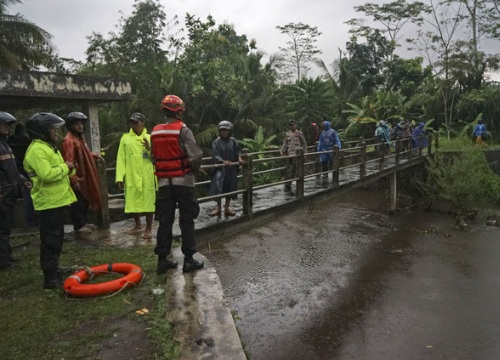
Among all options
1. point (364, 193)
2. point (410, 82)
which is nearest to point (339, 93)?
point (410, 82)

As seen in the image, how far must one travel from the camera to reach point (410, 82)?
23.1 metres

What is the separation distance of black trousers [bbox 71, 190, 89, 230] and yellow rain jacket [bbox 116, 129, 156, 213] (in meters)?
0.59

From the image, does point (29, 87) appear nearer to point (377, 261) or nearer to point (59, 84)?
point (59, 84)

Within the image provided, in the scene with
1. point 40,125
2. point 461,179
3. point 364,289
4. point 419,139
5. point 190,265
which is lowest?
point 364,289

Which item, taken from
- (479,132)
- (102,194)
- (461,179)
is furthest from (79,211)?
(479,132)

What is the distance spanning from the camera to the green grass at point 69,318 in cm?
271

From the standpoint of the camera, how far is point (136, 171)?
16.2 feet

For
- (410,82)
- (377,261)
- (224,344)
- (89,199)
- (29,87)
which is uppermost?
(410,82)

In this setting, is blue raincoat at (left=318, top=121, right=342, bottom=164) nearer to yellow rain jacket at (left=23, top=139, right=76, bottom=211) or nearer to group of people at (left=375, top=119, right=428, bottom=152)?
group of people at (left=375, top=119, right=428, bottom=152)

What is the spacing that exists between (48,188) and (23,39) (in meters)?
10.8

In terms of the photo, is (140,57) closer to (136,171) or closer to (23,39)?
(23,39)

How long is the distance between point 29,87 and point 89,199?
1.63 metres

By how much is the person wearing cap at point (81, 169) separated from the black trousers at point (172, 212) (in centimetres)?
121

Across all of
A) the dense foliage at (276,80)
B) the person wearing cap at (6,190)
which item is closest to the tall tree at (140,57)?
the dense foliage at (276,80)
